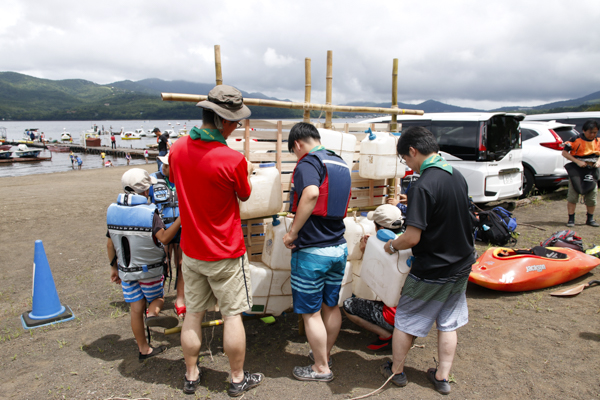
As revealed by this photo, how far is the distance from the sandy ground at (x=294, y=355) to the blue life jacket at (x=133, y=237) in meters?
0.85

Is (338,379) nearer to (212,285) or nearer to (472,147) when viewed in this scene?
(212,285)

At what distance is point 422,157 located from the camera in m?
2.55

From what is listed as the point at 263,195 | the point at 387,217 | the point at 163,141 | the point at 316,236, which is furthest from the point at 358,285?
the point at 163,141

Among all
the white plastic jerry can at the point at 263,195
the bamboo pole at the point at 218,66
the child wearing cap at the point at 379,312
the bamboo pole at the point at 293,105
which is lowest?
the child wearing cap at the point at 379,312

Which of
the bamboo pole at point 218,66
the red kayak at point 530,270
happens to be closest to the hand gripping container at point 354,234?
the red kayak at point 530,270

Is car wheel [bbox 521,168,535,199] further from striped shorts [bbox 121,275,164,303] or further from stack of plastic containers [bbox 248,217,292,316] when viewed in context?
striped shorts [bbox 121,275,164,303]

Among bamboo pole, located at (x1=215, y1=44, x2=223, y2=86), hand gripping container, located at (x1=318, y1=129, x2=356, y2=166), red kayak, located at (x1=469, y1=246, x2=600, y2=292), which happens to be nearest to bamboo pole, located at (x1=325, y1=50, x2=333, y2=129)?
hand gripping container, located at (x1=318, y1=129, x2=356, y2=166)

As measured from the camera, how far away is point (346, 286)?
3533 millimetres

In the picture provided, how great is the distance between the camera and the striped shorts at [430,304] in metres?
2.58

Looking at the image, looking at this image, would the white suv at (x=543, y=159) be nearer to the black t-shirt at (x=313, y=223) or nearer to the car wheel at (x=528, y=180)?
the car wheel at (x=528, y=180)

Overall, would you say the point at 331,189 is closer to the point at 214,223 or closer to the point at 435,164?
the point at 435,164

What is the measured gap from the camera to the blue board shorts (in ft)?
8.95

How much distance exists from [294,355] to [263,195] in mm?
1485

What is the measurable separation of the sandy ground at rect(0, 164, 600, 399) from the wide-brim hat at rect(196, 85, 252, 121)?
6.74 feet
